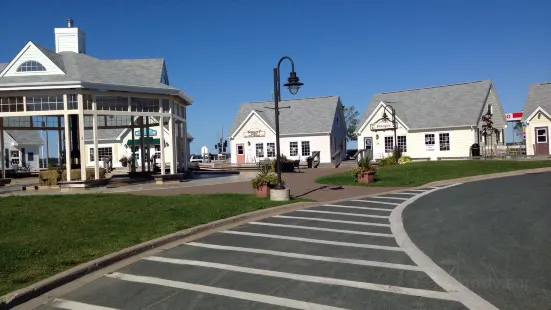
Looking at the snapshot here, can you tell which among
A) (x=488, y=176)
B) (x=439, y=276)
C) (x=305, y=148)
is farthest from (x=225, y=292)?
(x=305, y=148)

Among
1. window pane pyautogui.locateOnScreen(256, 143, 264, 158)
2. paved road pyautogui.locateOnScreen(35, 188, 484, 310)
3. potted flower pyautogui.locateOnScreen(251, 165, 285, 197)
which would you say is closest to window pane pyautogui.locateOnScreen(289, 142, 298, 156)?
window pane pyautogui.locateOnScreen(256, 143, 264, 158)

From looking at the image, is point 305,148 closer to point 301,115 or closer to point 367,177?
point 301,115

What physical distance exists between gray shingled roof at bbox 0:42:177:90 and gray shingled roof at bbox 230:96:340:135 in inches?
933

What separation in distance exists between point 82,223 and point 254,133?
37718 millimetres

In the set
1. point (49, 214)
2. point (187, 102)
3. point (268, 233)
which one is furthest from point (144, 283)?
point (187, 102)

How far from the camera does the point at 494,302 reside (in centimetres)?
506

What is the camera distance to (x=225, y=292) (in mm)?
5668

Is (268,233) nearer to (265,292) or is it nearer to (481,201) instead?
(265,292)

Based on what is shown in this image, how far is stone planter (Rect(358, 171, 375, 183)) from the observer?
2156 cm

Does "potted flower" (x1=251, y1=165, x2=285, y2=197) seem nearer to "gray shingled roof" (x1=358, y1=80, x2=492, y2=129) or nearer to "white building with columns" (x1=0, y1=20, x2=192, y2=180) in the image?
"white building with columns" (x1=0, y1=20, x2=192, y2=180)

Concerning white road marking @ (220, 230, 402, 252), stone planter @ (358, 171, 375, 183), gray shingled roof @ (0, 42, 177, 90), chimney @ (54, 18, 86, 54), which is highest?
chimney @ (54, 18, 86, 54)

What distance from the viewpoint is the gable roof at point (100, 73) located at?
19.4 m

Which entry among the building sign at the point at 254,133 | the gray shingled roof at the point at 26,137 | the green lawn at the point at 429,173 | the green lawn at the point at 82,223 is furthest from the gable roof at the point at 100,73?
the gray shingled roof at the point at 26,137

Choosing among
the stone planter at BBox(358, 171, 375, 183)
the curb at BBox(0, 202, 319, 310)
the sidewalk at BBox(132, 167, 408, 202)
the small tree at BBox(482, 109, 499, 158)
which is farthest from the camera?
the small tree at BBox(482, 109, 499, 158)
